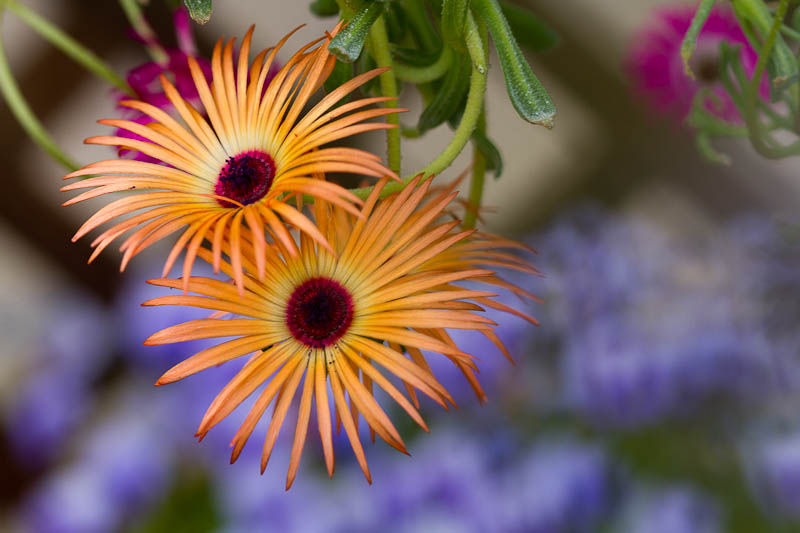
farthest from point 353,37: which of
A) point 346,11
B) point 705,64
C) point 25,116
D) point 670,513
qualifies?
point 670,513

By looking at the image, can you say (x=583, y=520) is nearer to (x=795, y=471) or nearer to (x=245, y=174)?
(x=795, y=471)

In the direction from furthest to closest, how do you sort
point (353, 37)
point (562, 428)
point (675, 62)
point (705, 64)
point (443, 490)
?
point (562, 428)
point (443, 490)
point (705, 64)
point (675, 62)
point (353, 37)

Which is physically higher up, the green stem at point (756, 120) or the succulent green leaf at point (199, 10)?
the green stem at point (756, 120)

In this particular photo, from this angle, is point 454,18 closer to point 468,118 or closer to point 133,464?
point 468,118

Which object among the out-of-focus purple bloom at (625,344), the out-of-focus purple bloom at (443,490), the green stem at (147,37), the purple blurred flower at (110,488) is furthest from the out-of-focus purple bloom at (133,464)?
the green stem at (147,37)

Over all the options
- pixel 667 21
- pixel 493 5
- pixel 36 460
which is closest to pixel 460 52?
pixel 493 5

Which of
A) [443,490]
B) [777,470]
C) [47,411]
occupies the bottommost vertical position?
[47,411]

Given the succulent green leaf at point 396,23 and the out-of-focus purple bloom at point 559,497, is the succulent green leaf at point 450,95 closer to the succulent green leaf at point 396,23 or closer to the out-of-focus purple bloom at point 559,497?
the succulent green leaf at point 396,23
